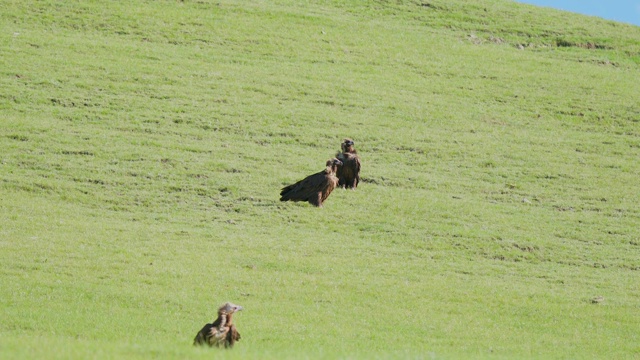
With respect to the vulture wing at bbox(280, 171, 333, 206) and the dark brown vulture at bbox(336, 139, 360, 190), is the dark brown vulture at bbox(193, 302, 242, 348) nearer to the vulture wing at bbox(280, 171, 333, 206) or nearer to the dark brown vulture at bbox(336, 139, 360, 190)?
the vulture wing at bbox(280, 171, 333, 206)

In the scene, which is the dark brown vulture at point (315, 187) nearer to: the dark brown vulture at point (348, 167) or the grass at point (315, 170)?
the grass at point (315, 170)

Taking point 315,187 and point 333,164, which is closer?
point 315,187

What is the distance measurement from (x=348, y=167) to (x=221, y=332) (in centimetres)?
1398

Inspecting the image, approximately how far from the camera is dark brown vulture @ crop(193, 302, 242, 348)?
13688 mm

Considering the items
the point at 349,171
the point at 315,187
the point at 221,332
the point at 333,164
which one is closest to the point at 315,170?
the point at 349,171

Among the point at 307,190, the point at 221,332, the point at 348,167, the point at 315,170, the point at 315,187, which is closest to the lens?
the point at 221,332

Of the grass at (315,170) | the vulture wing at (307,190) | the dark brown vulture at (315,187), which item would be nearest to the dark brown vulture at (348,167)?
the grass at (315,170)

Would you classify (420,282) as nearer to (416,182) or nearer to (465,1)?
(416,182)

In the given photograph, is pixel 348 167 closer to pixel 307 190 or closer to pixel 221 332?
pixel 307 190

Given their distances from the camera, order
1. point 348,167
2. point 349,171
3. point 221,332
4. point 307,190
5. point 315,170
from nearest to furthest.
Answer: point 221,332 → point 307,190 → point 348,167 → point 349,171 → point 315,170

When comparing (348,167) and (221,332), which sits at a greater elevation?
(348,167)

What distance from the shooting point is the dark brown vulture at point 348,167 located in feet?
88.8

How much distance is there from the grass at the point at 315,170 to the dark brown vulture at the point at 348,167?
38 cm

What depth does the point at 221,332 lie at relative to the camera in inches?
541
